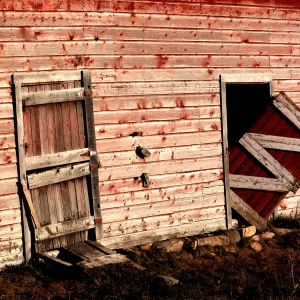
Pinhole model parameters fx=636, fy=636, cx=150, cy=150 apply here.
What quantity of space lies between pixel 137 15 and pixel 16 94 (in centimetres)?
231

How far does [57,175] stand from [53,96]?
1101 millimetres

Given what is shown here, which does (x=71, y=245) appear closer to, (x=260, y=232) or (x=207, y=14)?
(x=260, y=232)

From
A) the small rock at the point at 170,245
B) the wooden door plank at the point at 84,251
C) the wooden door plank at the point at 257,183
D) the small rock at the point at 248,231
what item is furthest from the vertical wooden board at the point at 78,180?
the wooden door plank at the point at 257,183

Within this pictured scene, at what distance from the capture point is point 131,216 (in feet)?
31.5

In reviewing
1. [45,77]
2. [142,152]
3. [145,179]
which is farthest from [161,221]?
[45,77]

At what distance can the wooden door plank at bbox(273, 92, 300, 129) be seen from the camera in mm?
10375

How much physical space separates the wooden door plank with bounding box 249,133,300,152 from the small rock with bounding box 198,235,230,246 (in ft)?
5.74

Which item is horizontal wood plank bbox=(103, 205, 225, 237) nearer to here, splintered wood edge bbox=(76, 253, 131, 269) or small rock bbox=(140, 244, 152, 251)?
small rock bbox=(140, 244, 152, 251)

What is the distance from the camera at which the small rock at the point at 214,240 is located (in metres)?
9.85

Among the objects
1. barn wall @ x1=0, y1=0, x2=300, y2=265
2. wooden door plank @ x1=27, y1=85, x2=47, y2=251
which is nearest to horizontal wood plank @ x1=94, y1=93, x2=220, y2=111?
barn wall @ x1=0, y1=0, x2=300, y2=265

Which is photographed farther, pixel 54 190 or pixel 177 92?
pixel 177 92

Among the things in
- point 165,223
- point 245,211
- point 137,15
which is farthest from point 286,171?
point 137,15

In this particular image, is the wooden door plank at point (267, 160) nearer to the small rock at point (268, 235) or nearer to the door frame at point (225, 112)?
the door frame at point (225, 112)

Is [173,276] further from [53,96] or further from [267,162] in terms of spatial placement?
[267,162]
